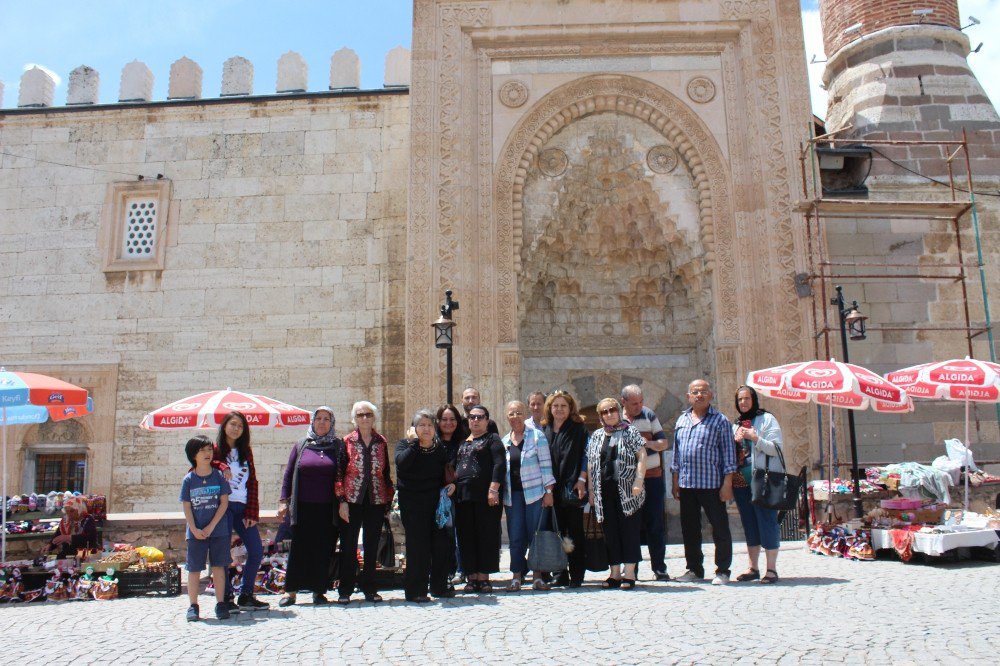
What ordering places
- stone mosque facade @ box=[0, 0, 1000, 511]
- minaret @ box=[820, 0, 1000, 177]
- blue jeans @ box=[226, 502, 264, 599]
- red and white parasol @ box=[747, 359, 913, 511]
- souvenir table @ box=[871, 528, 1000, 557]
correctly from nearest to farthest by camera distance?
blue jeans @ box=[226, 502, 264, 599]
souvenir table @ box=[871, 528, 1000, 557]
red and white parasol @ box=[747, 359, 913, 511]
stone mosque facade @ box=[0, 0, 1000, 511]
minaret @ box=[820, 0, 1000, 177]

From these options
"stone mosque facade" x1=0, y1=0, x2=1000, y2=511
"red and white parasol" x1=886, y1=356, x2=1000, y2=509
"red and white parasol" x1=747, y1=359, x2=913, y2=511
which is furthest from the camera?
"stone mosque facade" x1=0, y1=0, x2=1000, y2=511

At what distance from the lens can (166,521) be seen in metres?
8.23

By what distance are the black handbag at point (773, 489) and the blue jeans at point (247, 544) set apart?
3788 mm

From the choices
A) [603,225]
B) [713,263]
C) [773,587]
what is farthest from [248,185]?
[773,587]

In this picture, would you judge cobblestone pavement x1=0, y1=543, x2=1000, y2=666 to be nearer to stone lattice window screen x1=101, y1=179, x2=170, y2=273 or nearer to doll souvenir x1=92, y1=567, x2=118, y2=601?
doll souvenir x1=92, y1=567, x2=118, y2=601

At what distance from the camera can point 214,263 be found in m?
12.6

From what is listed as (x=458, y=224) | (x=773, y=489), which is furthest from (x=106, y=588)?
(x=458, y=224)

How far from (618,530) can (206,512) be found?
3013mm

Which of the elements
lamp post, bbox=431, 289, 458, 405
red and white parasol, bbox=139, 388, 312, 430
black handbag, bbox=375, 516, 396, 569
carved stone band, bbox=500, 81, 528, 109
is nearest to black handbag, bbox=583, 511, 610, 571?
black handbag, bbox=375, 516, 396, 569

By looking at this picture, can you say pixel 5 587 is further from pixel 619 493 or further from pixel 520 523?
pixel 619 493

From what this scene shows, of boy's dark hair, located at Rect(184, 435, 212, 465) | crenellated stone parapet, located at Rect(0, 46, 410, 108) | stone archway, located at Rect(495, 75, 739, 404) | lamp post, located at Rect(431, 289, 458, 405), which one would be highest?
crenellated stone parapet, located at Rect(0, 46, 410, 108)

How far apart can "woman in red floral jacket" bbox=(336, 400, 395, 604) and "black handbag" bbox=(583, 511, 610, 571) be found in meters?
1.57

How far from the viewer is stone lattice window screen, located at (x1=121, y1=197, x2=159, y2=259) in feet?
42.1

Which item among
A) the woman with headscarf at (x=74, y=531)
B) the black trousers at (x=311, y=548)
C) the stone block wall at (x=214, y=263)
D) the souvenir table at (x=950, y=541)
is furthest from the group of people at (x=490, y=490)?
the stone block wall at (x=214, y=263)
